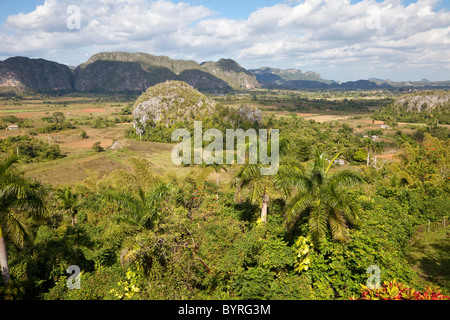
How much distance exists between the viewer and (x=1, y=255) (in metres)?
8.84

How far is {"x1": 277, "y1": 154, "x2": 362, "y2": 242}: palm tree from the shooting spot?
8914 mm

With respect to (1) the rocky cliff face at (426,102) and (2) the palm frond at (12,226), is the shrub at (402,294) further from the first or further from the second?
(1) the rocky cliff face at (426,102)

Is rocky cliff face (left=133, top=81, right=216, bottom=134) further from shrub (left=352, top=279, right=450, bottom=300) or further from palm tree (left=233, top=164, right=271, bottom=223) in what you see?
shrub (left=352, top=279, right=450, bottom=300)

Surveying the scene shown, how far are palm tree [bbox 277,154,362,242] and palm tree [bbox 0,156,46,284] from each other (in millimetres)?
8598

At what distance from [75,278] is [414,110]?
456 feet

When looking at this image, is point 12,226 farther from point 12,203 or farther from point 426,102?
point 426,102

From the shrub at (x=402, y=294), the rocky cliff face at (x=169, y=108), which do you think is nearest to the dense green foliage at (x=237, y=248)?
the shrub at (x=402, y=294)

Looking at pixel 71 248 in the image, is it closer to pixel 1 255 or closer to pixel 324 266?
pixel 1 255

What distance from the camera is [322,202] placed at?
364 inches

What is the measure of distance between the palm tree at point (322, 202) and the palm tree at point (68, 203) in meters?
14.5

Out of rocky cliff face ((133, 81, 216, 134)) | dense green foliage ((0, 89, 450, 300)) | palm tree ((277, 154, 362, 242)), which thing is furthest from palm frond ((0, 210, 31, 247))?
rocky cliff face ((133, 81, 216, 134))

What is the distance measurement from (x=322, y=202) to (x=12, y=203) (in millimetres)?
10095

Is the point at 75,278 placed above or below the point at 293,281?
below
